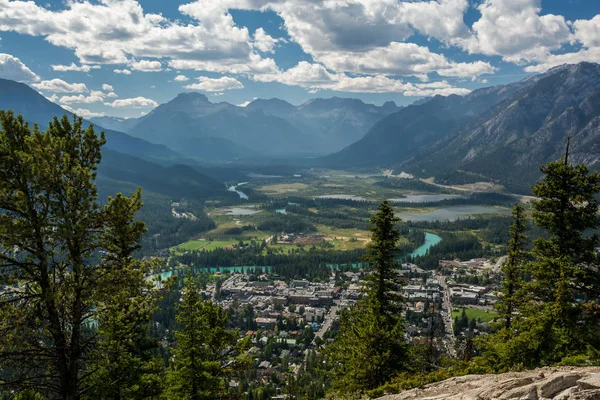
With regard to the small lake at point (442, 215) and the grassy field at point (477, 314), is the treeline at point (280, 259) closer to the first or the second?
the grassy field at point (477, 314)

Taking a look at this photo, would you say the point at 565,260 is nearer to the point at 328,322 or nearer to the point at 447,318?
Result: the point at 447,318

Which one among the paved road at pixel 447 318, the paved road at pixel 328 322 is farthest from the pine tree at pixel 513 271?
the paved road at pixel 328 322

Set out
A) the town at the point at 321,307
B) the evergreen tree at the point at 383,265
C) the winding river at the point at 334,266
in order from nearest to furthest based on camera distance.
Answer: the evergreen tree at the point at 383,265, the town at the point at 321,307, the winding river at the point at 334,266

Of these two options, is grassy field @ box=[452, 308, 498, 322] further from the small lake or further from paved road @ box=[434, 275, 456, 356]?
the small lake

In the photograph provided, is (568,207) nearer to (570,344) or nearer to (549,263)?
(549,263)

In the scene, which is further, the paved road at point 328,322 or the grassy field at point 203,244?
the grassy field at point 203,244

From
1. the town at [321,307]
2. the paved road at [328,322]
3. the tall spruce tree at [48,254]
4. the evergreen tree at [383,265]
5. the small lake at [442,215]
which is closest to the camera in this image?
the tall spruce tree at [48,254]
